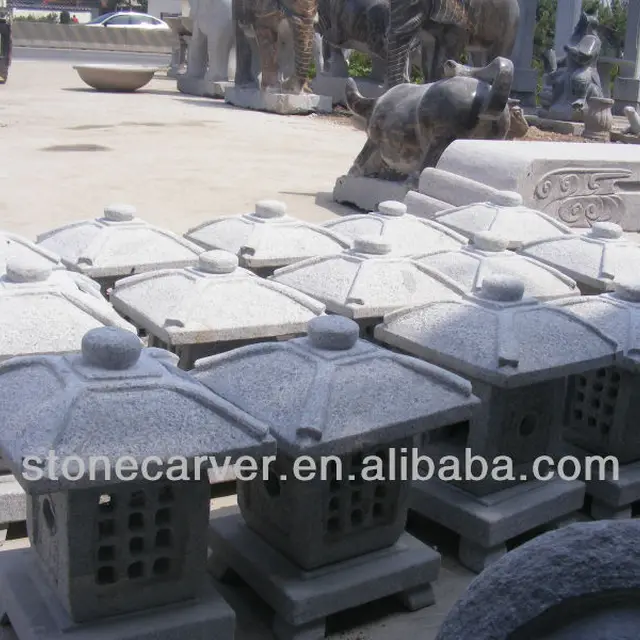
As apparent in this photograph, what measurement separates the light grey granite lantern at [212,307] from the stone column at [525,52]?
14.9 m

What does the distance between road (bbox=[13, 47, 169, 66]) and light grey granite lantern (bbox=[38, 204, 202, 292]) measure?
21.5m

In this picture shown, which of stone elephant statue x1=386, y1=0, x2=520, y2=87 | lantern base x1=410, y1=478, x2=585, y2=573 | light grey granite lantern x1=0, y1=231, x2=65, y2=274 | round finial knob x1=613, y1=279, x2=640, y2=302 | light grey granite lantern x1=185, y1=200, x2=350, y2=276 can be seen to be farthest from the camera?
stone elephant statue x1=386, y1=0, x2=520, y2=87

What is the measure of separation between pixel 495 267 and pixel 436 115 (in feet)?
11.7

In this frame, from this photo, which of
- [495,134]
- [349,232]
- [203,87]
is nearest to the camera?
[349,232]

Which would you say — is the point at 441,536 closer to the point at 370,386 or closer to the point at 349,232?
the point at 370,386

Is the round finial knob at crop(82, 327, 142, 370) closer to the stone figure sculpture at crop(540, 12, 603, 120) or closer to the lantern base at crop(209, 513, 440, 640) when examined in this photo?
the lantern base at crop(209, 513, 440, 640)

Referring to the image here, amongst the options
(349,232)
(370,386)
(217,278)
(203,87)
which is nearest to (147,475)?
(370,386)

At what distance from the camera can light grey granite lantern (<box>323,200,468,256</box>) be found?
168 inches

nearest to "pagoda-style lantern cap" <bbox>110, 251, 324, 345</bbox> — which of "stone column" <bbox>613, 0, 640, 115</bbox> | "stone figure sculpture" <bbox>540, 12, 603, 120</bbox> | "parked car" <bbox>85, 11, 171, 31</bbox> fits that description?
"stone figure sculpture" <bbox>540, 12, 603, 120</bbox>

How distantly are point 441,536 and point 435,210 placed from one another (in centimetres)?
328

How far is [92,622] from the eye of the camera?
2.16m

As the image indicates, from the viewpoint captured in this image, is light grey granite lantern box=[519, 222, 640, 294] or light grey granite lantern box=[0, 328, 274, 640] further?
light grey granite lantern box=[519, 222, 640, 294]

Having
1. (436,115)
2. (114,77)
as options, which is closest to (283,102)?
(114,77)

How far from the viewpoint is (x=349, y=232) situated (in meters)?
4.41
